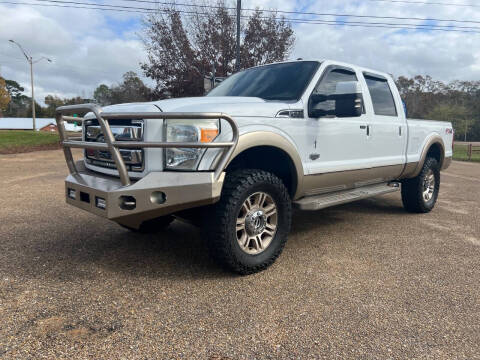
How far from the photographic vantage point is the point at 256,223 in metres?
3.35

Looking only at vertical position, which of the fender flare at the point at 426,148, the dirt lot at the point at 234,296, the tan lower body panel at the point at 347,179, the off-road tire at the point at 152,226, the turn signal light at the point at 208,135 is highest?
the turn signal light at the point at 208,135

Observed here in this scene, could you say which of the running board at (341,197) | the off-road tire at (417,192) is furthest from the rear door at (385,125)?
the off-road tire at (417,192)

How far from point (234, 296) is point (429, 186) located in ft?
14.8

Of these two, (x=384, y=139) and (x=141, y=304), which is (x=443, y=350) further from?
(x=384, y=139)

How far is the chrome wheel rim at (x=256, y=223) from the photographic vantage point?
3.24 metres

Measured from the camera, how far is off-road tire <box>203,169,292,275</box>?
2.99 metres

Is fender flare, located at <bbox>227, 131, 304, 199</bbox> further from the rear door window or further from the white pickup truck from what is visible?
the rear door window

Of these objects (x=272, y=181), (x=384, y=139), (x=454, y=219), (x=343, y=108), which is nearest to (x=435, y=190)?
(x=454, y=219)

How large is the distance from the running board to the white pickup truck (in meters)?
0.02

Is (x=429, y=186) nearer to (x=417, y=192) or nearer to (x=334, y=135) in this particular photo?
(x=417, y=192)

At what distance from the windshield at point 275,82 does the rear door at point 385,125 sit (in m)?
1.05

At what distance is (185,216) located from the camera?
10.8 feet

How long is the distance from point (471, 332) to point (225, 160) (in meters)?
1.99

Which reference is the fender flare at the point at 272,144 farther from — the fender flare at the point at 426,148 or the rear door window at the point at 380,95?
the fender flare at the point at 426,148
